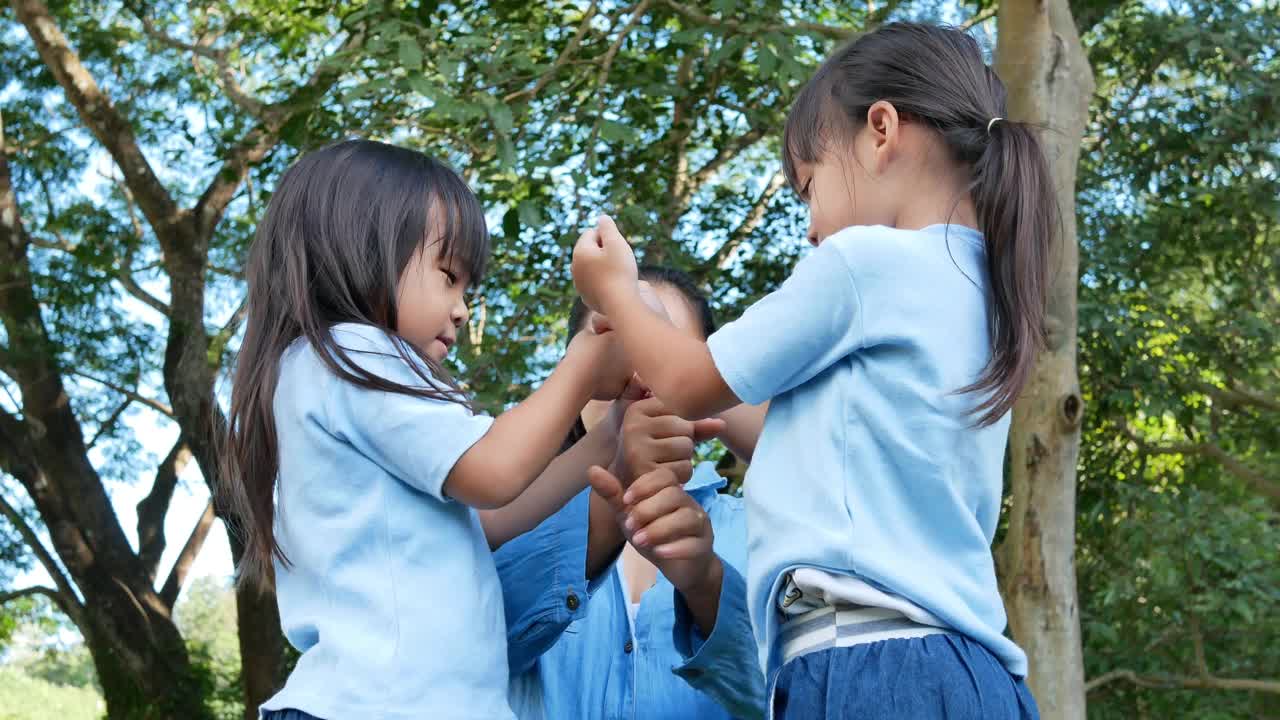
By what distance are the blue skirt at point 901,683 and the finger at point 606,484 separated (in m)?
0.40

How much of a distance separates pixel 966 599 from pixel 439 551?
665mm

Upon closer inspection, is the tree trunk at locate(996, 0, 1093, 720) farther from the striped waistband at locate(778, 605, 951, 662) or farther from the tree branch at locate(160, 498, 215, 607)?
the tree branch at locate(160, 498, 215, 607)

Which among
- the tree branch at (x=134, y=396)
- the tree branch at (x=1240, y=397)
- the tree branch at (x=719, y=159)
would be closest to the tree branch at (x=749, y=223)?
the tree branch at (x=719, y=159)

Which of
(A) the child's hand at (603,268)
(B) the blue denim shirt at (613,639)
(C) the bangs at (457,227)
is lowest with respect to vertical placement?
(B) the blue denim shirt at (613,639)

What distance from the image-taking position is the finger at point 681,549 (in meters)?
1.79

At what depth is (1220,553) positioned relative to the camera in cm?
574

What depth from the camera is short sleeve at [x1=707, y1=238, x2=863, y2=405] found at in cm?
152

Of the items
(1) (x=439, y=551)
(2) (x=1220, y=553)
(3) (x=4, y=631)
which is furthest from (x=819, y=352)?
(3) (x=4, y=631)

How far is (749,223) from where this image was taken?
650 centimetres

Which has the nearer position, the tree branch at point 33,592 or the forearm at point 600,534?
the forearm at point 600,534

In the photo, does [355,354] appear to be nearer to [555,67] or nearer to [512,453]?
[512,453]

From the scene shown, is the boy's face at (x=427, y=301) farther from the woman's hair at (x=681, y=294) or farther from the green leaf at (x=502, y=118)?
the green leaf at (x=502, y=118)

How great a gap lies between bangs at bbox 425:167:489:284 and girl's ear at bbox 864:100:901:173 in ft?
1.88

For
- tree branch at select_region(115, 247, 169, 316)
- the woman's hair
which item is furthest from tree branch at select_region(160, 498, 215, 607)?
the woman's hair
